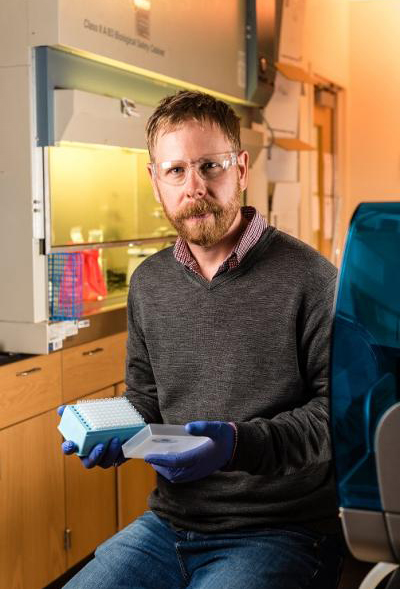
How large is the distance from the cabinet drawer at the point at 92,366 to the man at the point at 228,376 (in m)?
1.12

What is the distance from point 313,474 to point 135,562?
38 cm

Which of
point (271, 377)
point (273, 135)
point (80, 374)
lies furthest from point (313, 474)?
point (273, 135)

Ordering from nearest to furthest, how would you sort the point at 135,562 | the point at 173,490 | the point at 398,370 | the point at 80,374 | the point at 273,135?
the point at 398,370, the point at 135,562, the point at 173,490, the point at 80,374, the point at 273,135

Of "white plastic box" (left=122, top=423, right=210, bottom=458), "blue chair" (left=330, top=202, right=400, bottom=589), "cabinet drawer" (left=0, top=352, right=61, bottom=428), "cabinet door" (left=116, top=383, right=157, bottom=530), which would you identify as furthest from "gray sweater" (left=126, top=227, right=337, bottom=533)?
"cabinet door" (left=116, top=383, right=157, bottom=530)

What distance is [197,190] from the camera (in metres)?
1.64

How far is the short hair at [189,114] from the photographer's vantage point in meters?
1.67

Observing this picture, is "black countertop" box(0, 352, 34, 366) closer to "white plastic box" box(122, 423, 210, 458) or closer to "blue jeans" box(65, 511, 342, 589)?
"blue jeans" box(65, 511, 342, 589)

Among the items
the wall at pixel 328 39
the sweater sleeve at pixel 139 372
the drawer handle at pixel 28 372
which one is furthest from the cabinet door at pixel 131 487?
the wall at pixel 328 39

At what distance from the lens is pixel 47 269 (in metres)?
2.75

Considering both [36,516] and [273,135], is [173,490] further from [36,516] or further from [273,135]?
[273,135]

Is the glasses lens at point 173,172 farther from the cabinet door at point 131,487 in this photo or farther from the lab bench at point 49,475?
the cabinet door at point 131,487

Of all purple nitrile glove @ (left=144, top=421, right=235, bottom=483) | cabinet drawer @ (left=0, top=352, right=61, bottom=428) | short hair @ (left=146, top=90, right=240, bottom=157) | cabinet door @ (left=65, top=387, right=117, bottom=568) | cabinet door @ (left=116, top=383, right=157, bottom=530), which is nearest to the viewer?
purple nitrile glove @ (left=144, top=421, right=235, bottom=483)

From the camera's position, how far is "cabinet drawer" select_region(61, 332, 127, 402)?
113 inches

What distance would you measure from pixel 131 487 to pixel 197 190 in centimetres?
193
